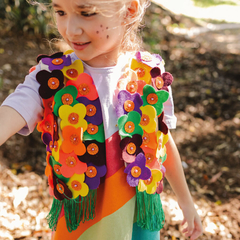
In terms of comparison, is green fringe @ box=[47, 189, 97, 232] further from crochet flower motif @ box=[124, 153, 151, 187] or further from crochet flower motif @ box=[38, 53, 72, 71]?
crochet flower motif @ box=[38, 53, 72, 71]

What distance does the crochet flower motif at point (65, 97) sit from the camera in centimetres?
108

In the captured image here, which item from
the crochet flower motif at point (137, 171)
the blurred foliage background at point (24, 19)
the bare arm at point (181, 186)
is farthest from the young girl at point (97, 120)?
the blurred foliage background at point (24, 19)

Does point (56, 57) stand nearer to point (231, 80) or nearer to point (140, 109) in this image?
point (140, 109)

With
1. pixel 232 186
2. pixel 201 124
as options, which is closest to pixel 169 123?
pixel 232 186

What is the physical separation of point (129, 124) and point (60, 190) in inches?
14.4

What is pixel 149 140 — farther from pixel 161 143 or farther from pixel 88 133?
pixel 88 133

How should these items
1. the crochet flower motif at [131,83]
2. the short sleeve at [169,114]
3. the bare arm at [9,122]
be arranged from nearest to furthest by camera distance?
the bare arm at [9,122], the crochet flower motif at [131,83], the short sleeve at [169,114]

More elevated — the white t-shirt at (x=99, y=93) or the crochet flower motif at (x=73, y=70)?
the crochet flower motif at (x=73, y=70)

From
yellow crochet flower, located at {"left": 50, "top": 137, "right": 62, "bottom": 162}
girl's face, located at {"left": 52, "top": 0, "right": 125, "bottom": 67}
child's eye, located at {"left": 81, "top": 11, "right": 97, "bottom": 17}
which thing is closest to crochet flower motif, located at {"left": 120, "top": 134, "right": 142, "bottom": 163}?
yellow crochet flower, located at {"left": 50, "top": 137, "right": 62, "bottom": 162}

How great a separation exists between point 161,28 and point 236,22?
426cm

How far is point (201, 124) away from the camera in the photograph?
13.3 feet

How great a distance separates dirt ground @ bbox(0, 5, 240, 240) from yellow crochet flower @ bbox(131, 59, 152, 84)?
1572 millimetres

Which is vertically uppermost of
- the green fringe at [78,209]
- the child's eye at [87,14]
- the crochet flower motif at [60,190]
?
the child's eye at [87,14]

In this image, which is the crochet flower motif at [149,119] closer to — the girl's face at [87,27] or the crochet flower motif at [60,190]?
the girl's face at [87,27]
